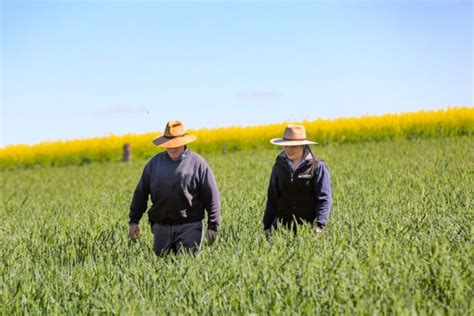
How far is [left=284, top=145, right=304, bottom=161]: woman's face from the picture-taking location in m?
6.82

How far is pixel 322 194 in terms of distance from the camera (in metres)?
6.90

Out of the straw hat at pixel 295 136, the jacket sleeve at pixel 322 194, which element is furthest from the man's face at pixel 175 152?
the jacket sleeve at pixel 322 194

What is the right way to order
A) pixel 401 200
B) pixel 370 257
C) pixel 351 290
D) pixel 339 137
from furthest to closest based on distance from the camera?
1. pixel 339 137
2. pixel 401 200
3. pixel 370 257
4. pixel 351 290

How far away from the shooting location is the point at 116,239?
7996 millimetres

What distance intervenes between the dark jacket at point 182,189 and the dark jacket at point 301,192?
0.65m

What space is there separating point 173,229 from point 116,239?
1.29 metres

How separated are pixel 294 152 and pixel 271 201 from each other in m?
0.68

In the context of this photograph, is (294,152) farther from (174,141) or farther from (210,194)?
(174,141)

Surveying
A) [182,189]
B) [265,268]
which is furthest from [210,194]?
[265,268]

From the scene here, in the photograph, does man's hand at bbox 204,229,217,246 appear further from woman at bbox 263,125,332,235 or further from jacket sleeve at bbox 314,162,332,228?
jacket sleeve at bbox 314,162,332,228

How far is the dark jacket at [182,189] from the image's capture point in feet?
22.3

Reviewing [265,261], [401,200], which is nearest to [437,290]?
[265,261]

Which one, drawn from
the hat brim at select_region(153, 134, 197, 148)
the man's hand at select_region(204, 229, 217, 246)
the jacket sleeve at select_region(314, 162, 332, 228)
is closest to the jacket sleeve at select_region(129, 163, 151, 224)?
the hat brim at select_region(153, 134, 197, 148)

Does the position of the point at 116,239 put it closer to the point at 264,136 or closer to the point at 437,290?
the point at 437,290
